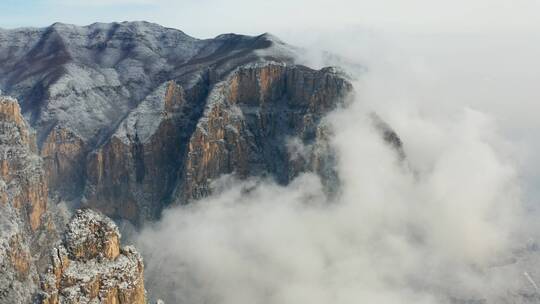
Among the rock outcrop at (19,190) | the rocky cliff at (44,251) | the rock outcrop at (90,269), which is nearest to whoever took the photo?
the rock outcrop at (90,269)

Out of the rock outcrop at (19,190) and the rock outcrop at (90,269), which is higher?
the rock outcrop at (90,269)

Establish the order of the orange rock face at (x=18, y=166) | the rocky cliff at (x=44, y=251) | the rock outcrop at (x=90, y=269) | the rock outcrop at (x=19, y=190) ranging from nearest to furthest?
the rock outcrop at (x=90, y=269) < the rocky cliff at (x=44, y=251) < the rock outcrop at (x=19, y=190) < the orange rock face at (x=18, y=166)

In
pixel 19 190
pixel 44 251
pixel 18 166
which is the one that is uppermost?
pixel 18 166

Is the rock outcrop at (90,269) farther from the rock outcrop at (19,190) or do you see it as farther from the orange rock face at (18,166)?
the orange rock face at (18,166)

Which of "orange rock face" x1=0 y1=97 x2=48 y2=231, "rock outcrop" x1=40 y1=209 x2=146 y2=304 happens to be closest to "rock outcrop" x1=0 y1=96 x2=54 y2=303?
"orange rock face" x1=0 y1=97 x2=48 y2=231

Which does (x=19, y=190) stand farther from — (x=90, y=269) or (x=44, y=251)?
(x=90, y=269)

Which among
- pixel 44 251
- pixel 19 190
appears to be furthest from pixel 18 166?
pixel 44 251

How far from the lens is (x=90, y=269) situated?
73.3m

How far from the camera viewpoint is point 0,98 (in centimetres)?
18888

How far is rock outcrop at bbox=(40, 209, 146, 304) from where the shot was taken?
235 ft

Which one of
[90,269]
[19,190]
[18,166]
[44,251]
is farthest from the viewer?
[18,166]

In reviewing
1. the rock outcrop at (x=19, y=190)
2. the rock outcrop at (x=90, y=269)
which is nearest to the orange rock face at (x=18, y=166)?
the rock outcrop at (x=19, y=190)

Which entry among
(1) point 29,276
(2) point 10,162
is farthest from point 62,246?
(2) point 10,162

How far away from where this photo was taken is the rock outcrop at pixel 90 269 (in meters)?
71.8
